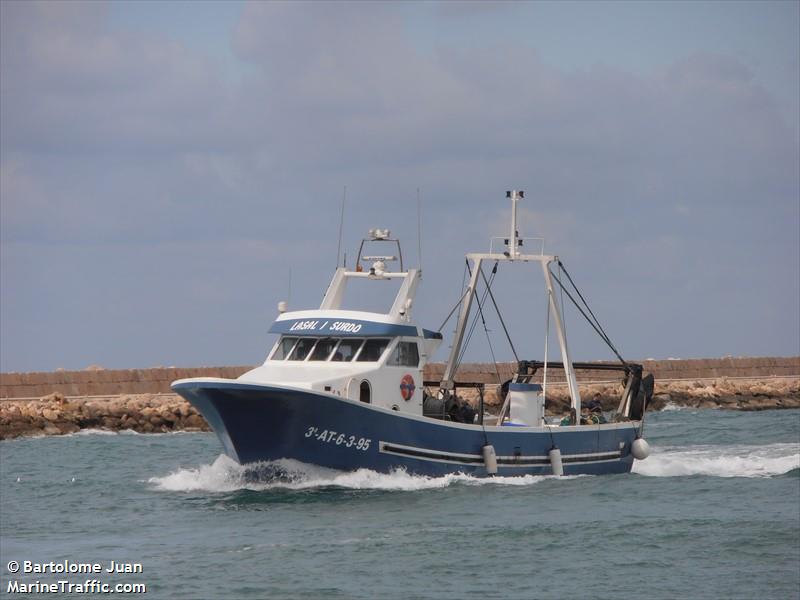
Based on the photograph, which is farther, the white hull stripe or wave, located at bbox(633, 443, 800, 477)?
wave, located at bbox(633, 443, 800, 477)

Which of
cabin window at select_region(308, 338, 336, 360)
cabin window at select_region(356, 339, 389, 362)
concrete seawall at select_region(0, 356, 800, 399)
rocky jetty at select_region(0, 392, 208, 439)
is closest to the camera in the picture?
cabin window at select_region(356, 339, 389, 362)

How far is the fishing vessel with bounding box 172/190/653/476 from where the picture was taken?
25922 mm

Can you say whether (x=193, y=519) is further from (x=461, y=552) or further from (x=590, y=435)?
(x=590, y=435)

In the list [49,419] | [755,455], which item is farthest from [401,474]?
[49,419]

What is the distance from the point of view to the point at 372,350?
28.0 metres

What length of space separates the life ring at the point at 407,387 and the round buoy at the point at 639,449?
663cm

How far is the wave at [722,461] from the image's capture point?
32438 mm

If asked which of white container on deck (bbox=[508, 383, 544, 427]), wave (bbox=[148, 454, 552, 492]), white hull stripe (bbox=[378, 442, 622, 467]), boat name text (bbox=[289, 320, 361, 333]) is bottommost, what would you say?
wave (bbox=[148, 454, 552, 492])

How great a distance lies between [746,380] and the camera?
68.6 metres

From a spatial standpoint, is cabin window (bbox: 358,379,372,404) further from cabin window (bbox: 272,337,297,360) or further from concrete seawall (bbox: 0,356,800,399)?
concrete seawall (bbox: 0,356,800,399)

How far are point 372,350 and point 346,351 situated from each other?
53 cm

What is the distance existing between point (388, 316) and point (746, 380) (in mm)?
44016

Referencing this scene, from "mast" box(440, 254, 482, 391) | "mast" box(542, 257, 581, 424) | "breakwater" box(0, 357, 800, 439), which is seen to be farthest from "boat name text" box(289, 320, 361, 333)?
"breakwater" box(0, 357, 800, 439)

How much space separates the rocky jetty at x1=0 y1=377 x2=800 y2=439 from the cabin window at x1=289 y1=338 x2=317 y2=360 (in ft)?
68.8
